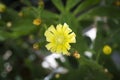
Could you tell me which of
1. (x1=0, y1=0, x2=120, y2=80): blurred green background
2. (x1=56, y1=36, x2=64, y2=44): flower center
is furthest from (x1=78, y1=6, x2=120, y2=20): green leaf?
(x1=56, y1=36, x2=64, y2=44): flower center

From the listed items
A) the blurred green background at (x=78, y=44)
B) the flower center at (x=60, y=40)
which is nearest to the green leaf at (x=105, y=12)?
the blurred green background at (x=78, y=44)

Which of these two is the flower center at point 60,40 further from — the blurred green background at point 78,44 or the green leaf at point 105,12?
the green leaf at point 105,12

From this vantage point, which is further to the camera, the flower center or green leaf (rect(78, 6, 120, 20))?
green leaf (rect(78, 6, 120, 20))

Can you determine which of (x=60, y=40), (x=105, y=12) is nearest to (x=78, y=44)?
(x=60, y=40)

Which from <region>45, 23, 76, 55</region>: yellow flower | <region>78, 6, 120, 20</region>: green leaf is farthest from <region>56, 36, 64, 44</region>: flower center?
<region>78, 6, 120, 20</region>: green leaf

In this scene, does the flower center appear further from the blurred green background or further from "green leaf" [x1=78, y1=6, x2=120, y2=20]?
"green leaf" [x1=78, y1=6, x2=120, y2=20]

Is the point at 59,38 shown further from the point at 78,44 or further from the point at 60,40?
the point at 78,44

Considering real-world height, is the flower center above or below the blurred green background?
below
